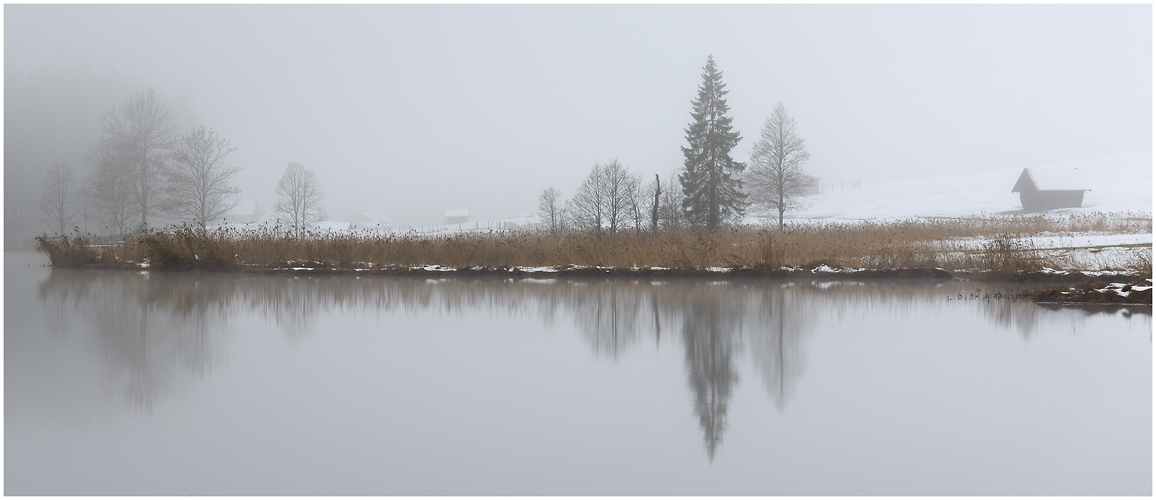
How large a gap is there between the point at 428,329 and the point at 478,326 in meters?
0.53

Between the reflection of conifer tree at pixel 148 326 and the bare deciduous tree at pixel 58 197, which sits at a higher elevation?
the bare deciduous tree at pixel 58 197

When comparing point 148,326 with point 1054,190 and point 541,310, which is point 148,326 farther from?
point 1054,190

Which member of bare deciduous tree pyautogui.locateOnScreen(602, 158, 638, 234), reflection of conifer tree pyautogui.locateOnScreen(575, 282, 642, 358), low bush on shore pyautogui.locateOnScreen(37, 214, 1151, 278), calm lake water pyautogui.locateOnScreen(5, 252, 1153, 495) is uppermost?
bare deciduous tree pyautogui.locateOnScreen(602, 158, 638, 234)

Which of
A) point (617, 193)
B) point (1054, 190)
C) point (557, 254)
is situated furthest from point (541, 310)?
point (1054, 190)

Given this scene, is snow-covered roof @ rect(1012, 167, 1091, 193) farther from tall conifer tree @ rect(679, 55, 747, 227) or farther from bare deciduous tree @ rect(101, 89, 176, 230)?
bare deciduous tree @ rect(101, 89, 176, 230)

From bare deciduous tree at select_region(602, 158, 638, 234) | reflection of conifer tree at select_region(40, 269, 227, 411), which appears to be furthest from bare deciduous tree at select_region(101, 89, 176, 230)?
reflection of conifer tree at select_region(40, 269, 227, 411)

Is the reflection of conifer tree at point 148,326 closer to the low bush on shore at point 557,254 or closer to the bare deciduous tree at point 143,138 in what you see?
the low bush on shore at point 557,254

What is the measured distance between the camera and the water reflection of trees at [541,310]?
5.75 metres

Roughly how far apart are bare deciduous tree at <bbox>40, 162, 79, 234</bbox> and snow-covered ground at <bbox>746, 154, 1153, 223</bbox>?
140 feet

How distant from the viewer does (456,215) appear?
98.9 metres

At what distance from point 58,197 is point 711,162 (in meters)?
38.6

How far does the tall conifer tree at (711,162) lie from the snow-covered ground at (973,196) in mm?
14165

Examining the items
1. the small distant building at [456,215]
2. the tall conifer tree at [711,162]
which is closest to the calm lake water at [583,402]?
the tall conifer tree at [711,162]

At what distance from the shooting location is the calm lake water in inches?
136
